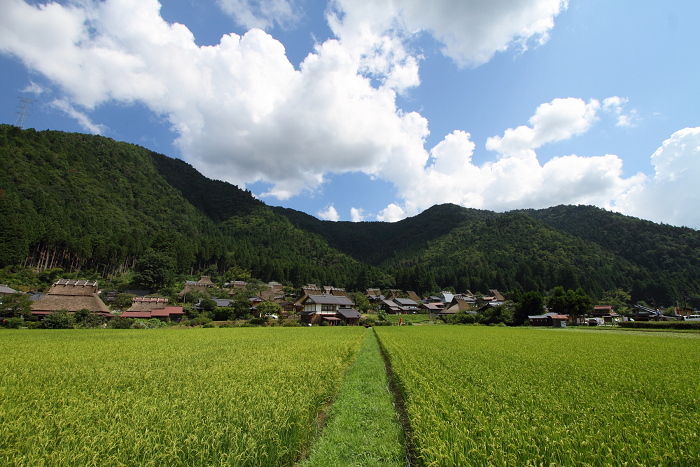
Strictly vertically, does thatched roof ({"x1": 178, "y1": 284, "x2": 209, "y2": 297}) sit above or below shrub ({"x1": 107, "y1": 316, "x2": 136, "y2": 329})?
above

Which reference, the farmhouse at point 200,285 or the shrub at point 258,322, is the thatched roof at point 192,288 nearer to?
the farmhouse at point 200,285

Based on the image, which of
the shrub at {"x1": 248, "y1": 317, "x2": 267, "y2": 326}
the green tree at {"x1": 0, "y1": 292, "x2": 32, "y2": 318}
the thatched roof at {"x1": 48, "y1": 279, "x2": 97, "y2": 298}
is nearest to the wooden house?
the shrub at {"x1": 248, "y1": 317, "x2": 267, "y2": 326}

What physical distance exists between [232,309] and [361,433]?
155ft

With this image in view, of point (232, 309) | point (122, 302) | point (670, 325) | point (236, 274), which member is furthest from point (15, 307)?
point (670, 325)

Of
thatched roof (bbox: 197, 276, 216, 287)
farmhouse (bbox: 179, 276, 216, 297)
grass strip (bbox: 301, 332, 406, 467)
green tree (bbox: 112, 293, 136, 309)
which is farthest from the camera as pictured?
thatched roof (bbox: 197, 276, 216, 287)

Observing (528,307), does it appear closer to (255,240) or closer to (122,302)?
(122,302)

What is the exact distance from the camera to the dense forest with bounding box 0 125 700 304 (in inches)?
2603

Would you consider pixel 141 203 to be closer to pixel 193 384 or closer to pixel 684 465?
pixel 193 384

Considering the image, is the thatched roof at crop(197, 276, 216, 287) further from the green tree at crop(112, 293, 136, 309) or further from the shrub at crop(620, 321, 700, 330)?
the shrub at crop(620, 321, 700, 330)

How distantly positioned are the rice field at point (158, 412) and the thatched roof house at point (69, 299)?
1359 inches

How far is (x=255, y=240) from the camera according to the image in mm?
134000

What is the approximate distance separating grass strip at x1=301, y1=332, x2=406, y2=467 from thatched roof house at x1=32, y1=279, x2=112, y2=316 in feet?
148

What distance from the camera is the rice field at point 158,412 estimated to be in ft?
13.5

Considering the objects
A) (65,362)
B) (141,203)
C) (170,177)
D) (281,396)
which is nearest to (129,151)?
(170,177)
